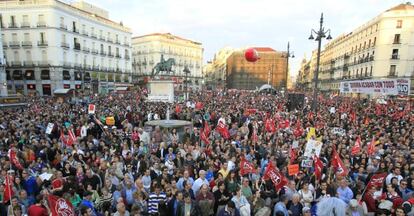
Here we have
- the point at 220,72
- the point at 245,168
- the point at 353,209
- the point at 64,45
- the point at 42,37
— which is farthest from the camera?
the point at 220,72

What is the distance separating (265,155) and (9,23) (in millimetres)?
47885

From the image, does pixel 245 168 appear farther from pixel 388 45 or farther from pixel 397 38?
pixel 397 38

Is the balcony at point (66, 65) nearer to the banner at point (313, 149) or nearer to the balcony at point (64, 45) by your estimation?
the balcony at point (64, 45)

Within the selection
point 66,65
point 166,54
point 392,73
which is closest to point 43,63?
point 66,65

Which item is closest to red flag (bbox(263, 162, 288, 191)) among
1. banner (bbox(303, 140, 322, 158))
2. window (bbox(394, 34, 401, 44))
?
banner (bbox(303, 140, 322, 158))

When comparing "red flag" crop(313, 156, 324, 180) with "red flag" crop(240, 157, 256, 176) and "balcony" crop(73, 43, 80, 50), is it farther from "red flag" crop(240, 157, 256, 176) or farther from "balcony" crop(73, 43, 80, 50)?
"balcony" crop(73, 43, 80, 50)

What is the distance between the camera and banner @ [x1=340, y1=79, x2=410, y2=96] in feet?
45.8

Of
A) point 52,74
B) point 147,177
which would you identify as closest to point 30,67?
point 52,74

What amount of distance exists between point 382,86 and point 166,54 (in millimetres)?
65793

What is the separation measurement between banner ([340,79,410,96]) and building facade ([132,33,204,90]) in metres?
52.7

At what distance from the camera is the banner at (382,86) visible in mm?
13961

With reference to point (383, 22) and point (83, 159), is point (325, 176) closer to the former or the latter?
point (83, 159)

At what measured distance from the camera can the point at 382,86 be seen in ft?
51.3

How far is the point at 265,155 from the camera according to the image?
A: 971 cm
